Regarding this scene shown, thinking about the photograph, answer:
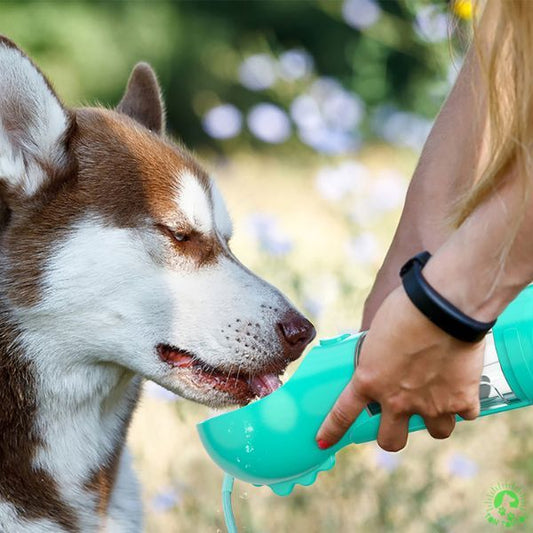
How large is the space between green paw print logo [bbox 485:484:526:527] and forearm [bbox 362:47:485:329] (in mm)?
676

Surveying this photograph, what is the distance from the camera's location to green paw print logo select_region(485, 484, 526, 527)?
310cm

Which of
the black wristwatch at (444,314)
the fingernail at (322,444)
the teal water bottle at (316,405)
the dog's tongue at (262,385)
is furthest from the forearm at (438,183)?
the black wristwatch at (444,314)

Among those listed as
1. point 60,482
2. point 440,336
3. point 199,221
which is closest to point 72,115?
point 199,221

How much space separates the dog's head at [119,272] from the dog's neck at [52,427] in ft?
0.09

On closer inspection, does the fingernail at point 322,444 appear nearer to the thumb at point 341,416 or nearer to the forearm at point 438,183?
the thumb at point 341,416

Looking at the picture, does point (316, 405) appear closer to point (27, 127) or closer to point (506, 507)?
point (27, 127)

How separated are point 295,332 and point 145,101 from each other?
1.00 meters

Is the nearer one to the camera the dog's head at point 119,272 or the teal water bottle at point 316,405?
the teal water bottle at point 316,405

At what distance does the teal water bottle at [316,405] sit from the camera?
7.60 feet

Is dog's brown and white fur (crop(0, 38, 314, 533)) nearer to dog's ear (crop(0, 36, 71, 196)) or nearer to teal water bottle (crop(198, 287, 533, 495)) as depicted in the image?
dog's ear (crop(0, 36, 71, 196))

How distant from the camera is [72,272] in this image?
266 cm

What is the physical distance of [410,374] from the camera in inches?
82.2

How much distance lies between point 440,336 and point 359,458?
5.62ft

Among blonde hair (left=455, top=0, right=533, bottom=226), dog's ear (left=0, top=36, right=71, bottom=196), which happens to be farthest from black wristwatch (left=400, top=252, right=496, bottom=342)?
dog's ear (left=0, top=36, right=71, bottom=196)
